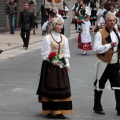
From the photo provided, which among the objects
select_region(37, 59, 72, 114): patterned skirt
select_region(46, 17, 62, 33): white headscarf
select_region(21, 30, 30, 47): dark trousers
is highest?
select_region(46, 17, 62, 33): white headscarf

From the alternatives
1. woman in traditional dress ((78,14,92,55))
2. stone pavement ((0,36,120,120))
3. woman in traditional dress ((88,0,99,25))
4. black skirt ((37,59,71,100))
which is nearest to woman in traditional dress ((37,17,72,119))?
black skirt ((37,59,71,100))

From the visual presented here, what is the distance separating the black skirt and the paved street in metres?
0.48

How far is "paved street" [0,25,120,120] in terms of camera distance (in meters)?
8.73

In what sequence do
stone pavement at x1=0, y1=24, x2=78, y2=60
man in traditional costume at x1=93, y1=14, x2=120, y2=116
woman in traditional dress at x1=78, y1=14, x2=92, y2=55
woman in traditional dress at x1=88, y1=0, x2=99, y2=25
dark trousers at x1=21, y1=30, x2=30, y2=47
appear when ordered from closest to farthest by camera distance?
man in traditional costume at x1=93, y1=14, x2=120, y2=116 < stone pavement at x1=0, y1=24, x2=78, y2=60 < woman in traditional dress at x1=78, y1=14, x2=92, y2=55 < dark trousers at x1=21, y1=30, x2=30, y2=47 < woman in traditional dress at x1=88, y1=0, x2=99, y2=25

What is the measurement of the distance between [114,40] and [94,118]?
4.40ft

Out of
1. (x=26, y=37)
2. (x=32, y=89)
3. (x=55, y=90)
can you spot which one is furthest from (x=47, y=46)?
(x=26, y=37)

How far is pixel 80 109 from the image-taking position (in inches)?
358

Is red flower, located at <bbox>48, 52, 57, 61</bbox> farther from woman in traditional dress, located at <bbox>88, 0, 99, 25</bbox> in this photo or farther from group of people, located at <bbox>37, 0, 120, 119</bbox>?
woman in traditional dress, located at <bbox>88, 0, 99, 25</bbox>

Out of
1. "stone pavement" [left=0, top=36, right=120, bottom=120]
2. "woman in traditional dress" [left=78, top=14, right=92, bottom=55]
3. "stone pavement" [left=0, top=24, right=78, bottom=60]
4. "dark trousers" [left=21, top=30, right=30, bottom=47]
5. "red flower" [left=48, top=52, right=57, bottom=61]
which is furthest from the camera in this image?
"dark trousers" [left=21, top=30, right=30, bottom=47]

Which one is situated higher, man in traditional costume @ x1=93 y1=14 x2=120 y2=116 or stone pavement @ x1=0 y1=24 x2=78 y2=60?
man in traditional costume @ x1=93 y1=14 x2=120 y2=116

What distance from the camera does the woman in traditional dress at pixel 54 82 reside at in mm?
8188

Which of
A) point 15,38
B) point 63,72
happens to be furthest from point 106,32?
point 15,38

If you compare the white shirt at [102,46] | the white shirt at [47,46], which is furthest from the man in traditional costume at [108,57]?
the white shirt at [47,46]

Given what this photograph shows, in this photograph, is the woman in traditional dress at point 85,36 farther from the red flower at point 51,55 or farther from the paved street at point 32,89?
the red flower at point 51,55
